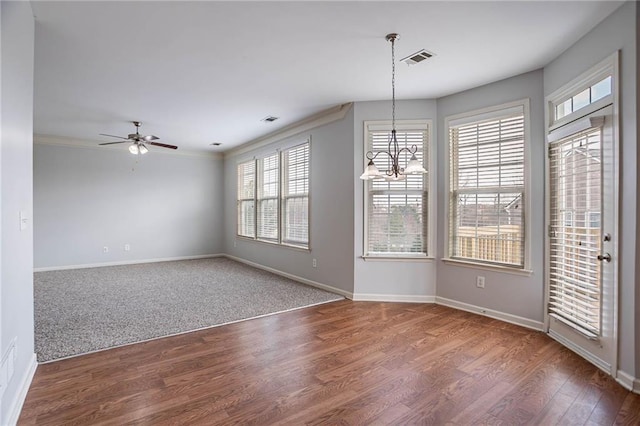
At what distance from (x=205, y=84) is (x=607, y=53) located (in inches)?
147

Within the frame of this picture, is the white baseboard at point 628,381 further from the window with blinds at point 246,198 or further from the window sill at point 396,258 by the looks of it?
the window with blinds at point 246,198

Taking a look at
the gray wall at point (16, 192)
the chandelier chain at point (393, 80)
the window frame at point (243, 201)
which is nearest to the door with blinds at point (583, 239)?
the chandelier chain at point (393, 80)

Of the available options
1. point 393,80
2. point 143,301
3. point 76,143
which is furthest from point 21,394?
point 76,143

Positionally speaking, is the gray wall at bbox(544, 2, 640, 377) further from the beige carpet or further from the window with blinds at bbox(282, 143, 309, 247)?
the window with blinds at bbox(282, 143, 309, 247)

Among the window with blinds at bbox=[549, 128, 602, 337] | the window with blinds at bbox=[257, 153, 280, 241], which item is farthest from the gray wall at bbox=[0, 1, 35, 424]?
the window with blinds at bbox=[257, 153, 280, 241]

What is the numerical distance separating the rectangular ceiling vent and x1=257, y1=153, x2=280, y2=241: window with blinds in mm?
3513

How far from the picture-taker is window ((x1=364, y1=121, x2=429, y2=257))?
4.31 metres

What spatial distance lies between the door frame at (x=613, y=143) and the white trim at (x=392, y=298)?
4.36 ft

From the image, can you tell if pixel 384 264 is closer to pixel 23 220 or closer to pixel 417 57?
pixel 417 57

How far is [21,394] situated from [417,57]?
12.8 ft

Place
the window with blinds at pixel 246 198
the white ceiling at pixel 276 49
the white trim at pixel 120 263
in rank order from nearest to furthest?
the white ceiling at pixel 276 49 → the white trim at pixel 120 263 → the window with blinds at pixel 246 198

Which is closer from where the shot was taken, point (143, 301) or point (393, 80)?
point (393, 80)

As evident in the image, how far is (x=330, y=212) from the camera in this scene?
494 centimetres

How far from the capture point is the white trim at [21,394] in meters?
1.88
